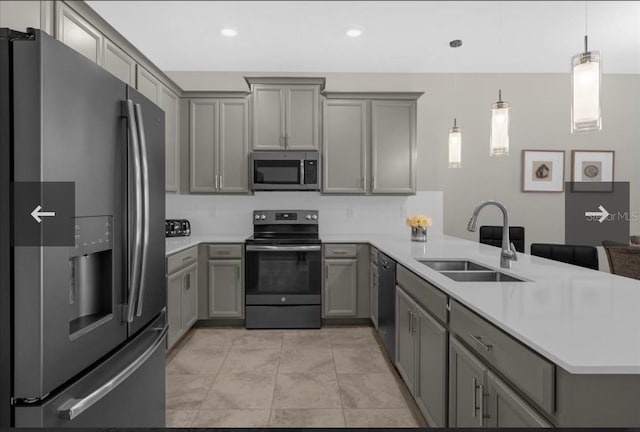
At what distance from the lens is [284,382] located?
2.70 meters

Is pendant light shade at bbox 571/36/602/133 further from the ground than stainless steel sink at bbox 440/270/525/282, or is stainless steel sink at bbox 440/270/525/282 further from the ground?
pendant light shade at bbox 571/36/602/133

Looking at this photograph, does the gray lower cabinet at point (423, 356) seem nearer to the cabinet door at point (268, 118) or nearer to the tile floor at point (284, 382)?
the tile floor at point (284, 382)

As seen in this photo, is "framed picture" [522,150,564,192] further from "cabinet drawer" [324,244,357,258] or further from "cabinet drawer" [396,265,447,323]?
"cabinet drawer" [396,265,447,323]

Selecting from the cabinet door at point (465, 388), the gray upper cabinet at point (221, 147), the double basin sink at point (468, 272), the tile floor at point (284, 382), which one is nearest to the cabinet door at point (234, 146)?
Answer: the gray upper cabinet at point (221, 147)

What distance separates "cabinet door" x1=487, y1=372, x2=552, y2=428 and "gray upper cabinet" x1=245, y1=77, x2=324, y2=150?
3182 mm

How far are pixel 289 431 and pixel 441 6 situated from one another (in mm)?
3541

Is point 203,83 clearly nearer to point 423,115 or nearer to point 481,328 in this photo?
point 423,115

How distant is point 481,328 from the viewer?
140 cm

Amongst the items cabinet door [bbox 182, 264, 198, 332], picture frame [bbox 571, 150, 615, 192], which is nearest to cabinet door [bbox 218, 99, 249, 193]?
cabinet door [bbox 182, 264, 198, 332]

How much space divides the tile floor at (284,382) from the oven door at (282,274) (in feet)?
1.13

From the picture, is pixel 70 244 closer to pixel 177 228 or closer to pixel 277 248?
pixel 277 248

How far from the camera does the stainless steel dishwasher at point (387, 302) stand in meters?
2.83

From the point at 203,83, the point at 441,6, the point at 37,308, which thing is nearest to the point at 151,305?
the point at 37,308

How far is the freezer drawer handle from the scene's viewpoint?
1.03 m
